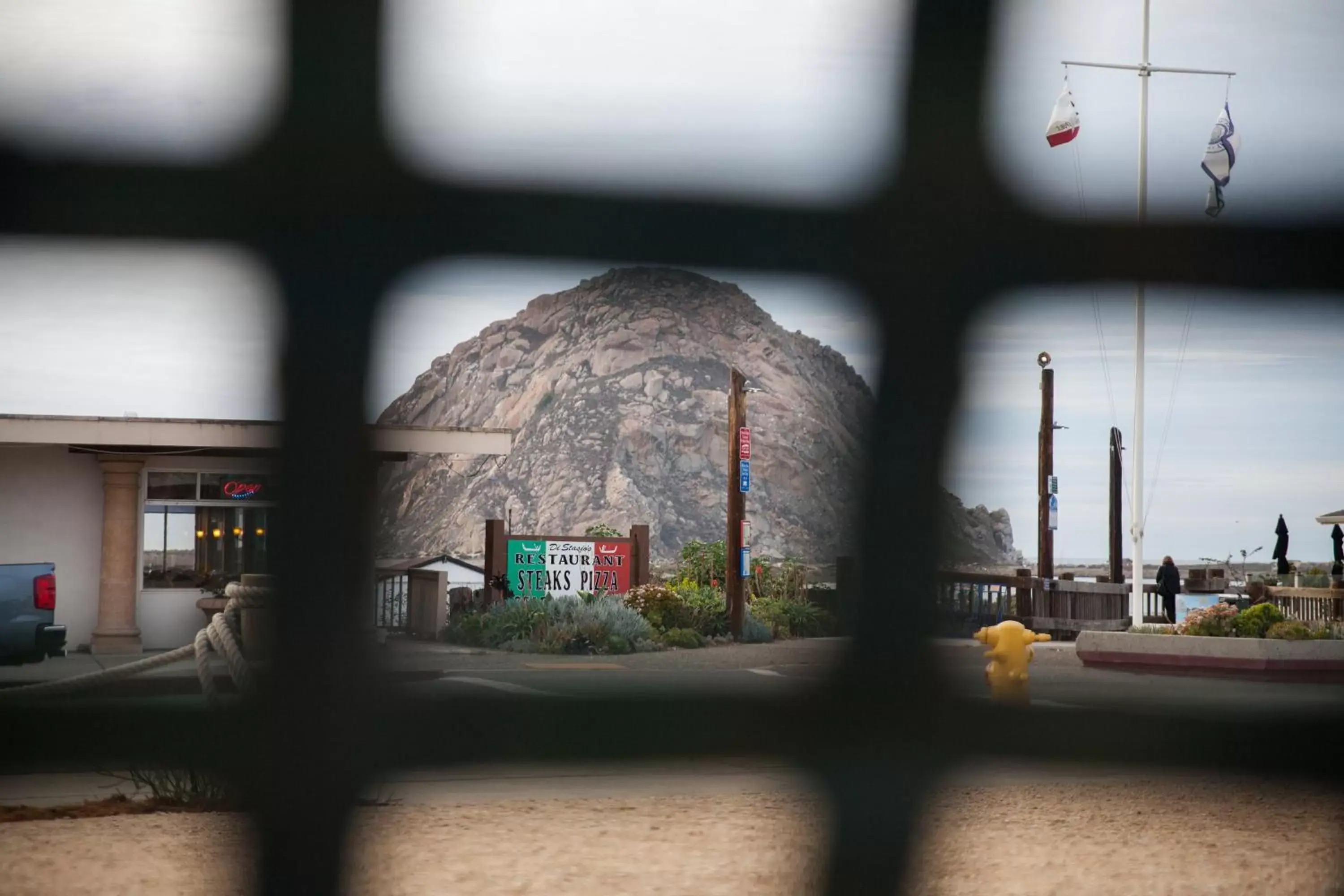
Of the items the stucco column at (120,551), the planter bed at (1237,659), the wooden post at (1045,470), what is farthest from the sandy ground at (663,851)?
the stucco column at (120,551)

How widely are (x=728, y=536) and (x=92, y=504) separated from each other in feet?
55.4

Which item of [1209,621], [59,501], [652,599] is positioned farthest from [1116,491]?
[59,501]

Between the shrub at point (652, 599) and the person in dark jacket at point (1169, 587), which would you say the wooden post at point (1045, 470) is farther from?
the person in dark jacket at point (1169, 587)

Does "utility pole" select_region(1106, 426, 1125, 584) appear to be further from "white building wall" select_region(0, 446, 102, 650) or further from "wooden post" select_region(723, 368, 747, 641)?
"white building wall" select_region(0, 446, 102, 650)

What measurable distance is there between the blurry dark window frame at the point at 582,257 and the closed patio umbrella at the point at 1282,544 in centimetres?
11

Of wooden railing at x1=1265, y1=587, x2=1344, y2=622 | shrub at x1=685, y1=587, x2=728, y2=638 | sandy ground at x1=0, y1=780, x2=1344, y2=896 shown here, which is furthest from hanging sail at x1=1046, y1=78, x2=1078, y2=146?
wooden railing at x1=1265, y1=587, x2=1344, y2=622

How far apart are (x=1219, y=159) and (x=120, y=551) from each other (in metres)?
16.5

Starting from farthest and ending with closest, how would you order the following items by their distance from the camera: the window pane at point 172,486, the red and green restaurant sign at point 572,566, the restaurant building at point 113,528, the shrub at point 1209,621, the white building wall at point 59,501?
the red and green restaurant sign at point 572,566 < the window pane at point 172,486 < the white building wall at point 59,501 < the restaurant building at point 113,528 < the shrub at point 1209,621

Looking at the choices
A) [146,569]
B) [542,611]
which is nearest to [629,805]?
[542,611]

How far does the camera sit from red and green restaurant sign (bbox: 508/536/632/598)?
55.0 feet

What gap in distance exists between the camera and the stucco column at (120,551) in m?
14.3

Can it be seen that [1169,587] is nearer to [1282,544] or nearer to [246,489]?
[1282,544]

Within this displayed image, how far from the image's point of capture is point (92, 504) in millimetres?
16078

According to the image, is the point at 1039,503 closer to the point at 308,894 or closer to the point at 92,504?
the point at 308,894
